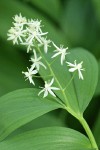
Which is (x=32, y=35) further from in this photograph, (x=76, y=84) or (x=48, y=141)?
(x=48, y=141)

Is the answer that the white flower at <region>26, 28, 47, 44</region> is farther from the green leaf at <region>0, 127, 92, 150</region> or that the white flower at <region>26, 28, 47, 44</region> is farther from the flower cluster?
the green leaf at <region>0, 127, 92, 150</region>

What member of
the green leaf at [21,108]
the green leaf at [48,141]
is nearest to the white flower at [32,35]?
the green leaf at [21,108]

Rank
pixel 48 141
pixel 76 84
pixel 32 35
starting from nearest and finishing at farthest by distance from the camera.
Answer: pixel 48 141
pixel 32 35
pixel 76 84

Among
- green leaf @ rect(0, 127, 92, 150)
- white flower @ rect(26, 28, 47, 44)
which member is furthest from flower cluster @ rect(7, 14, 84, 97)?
green leaf @ rect(0, 127, 92, 150)

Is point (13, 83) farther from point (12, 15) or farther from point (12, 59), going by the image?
point (12, 15)

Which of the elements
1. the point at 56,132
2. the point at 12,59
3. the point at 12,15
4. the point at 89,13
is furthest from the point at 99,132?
the point at 89,13

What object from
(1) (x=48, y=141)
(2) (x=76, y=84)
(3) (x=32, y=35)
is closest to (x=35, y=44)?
(3) (x=32, y=35)
